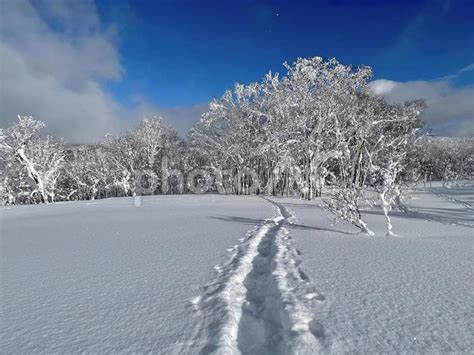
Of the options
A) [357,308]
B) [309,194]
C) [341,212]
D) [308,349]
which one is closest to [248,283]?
[357,308]

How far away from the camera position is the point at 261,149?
25188mm

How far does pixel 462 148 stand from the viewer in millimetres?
74938

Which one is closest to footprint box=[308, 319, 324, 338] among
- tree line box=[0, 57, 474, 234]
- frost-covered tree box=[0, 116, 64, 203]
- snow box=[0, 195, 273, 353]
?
snow box=[0, 195, 273, 353]

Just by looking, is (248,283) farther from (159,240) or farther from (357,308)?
(159,240)

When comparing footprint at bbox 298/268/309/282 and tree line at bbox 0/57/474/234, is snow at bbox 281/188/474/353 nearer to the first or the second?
footprint at bbox 298/268/309/282

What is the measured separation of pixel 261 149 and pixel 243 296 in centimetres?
2147

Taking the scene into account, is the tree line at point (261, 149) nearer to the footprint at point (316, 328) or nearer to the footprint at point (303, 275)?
the footprint at point (303, 275)

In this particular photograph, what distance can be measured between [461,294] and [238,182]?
28.9 metres

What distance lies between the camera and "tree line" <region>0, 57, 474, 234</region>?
2339cm

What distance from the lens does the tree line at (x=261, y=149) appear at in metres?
23.4

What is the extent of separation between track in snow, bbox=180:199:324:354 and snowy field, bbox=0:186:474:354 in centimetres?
2

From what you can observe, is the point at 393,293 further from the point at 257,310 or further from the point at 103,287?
the point at 103,287

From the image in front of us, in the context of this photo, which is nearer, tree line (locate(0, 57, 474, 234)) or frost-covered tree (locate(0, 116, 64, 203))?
tree line (locate(0, 57, 474, 234))

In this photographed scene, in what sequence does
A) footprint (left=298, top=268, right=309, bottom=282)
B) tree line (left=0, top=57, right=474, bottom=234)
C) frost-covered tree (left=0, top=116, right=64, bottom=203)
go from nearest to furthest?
footprint (left=298, top=268, right=309, bottom=282)
tree line (left=0, top=57, right=474, bottom=234)
frost-covered tree (left=0, top=116, right=64, bottom=203)
